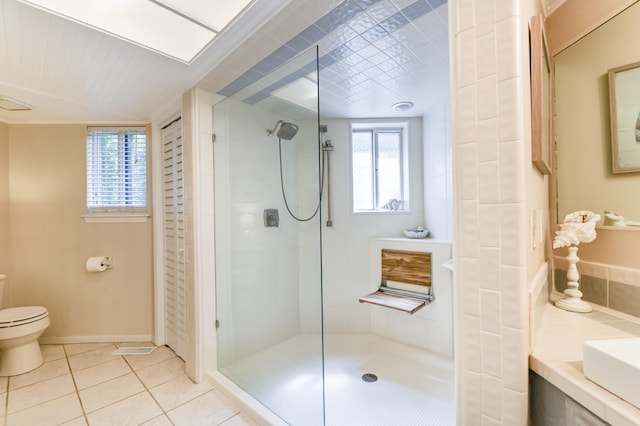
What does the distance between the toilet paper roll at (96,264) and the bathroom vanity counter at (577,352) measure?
3144 mm

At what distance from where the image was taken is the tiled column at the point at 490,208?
667 mm

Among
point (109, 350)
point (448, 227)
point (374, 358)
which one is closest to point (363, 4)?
point (448, 227)

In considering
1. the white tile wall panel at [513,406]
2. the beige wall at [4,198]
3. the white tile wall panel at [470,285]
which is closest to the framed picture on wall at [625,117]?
the white tile wall panel at [470,285]

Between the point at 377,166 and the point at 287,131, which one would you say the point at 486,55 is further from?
the point at 377,166

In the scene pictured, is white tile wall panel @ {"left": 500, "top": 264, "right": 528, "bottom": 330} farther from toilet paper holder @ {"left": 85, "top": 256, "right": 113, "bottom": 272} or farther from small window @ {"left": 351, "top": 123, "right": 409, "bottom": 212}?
toilet paper holder @ {"left": 85, "top": 256, "right": 113, "bottom": 272}

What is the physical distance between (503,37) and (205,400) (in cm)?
230

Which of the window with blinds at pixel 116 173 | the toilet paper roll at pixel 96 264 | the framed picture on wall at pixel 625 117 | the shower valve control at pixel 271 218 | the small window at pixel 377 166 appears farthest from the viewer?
the small window at pixel 377 166

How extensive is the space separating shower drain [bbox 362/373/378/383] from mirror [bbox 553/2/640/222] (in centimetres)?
155

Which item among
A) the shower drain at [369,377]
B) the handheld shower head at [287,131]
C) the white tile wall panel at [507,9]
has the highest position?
the handheld shower head at [287,131]

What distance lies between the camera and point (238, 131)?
6.64 feet

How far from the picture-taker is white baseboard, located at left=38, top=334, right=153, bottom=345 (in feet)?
8.36

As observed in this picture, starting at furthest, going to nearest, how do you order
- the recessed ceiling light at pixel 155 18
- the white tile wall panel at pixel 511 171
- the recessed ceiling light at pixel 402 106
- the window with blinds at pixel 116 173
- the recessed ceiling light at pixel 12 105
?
1. the window with blinds at pixel 116 173
2. the recessed ceiling light at pixel 402 106
3. the recessed ceiling light at pixel 12 105
4. the recessed ceiling light at pixel 155 18
5. the white tile wall panel at pixel 511 171

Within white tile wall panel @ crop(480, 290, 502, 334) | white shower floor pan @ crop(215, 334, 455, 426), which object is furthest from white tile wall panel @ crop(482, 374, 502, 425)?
white shower floor pan @ crop(215, 334, 455, 426)

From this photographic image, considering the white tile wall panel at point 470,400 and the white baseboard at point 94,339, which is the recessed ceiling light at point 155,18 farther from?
the white baseboard at point 94,339
